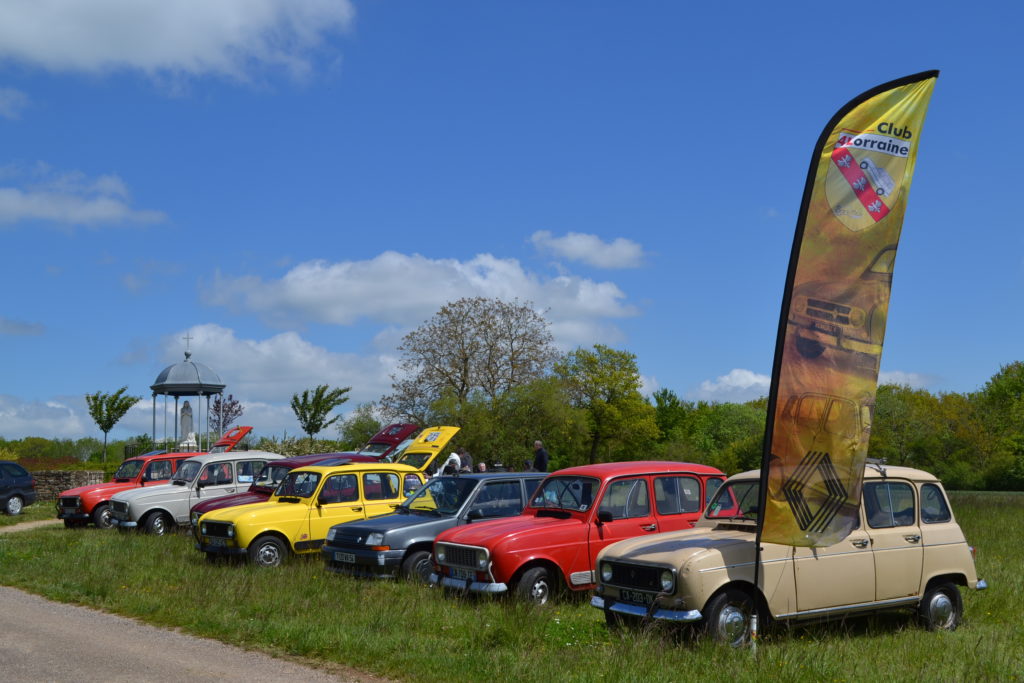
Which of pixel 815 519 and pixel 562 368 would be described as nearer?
pixel 815 519

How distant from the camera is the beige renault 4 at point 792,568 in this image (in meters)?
8.80

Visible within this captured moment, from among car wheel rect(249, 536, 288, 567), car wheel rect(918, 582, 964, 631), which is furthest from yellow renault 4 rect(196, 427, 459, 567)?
car wheel rect(918, 582, 964, 631)

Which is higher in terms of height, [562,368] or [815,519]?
[562,368]

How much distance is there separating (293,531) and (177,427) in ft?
93.5

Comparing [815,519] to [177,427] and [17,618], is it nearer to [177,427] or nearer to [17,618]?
[17,618]

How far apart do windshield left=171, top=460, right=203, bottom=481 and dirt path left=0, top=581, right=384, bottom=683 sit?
9.56 m

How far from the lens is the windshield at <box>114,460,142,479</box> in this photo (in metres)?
24.5

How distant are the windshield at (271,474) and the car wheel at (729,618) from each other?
11.7 m

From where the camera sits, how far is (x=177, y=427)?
4166cm

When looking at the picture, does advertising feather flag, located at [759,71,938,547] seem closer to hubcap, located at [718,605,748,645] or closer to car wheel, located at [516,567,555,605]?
hubcap, located at [718,605,748,645]

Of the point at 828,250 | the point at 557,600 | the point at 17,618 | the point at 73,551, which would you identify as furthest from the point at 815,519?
the point at 73,551

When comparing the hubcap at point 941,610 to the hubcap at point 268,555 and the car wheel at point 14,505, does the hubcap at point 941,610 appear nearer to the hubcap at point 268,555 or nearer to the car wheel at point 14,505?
the hubcap at point 268,555

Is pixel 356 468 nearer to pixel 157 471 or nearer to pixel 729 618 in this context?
pixel 729 618

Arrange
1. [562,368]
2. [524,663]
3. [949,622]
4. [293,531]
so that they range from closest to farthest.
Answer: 1. [524,663]
2. [949,622]
3. [293,531]
4. [562,368]
